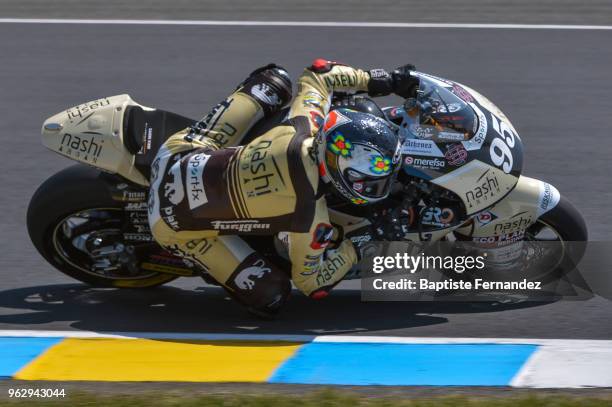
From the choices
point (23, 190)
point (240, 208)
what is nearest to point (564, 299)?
point (240, 208)

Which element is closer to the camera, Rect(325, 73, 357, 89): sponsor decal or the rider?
the rider

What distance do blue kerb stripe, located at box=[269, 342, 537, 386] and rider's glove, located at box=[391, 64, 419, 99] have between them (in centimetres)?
136

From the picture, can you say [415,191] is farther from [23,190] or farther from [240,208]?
[23,190]

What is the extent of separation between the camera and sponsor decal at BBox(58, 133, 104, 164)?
613 centimetres

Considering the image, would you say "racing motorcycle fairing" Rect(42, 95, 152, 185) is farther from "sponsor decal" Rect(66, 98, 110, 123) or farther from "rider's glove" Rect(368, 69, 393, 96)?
"rider's glove" Rect(368, 69, 393, 96)

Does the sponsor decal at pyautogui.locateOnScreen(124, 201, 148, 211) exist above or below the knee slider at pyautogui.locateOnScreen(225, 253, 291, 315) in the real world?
above

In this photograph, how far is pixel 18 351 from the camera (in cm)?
573

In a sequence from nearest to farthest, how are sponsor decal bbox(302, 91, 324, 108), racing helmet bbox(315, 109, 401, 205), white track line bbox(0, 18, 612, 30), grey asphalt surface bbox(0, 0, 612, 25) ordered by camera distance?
1. racing helmet bbox(315, 109, 401, 205)
2. sponsor decal bbox(302, 91, 324, 108)
3. white track line bbox(0, 18, 612, 30)
4. grey asphalt surface bbox(0, 0, 612, 25)

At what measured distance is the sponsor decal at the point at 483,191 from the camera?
5.90 m

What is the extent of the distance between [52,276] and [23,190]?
124 cm

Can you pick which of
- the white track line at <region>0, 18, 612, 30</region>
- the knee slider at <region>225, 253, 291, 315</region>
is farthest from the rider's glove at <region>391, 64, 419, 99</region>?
the white track line at <region>0, 18, 612, 30</region>

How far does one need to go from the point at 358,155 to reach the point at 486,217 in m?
1.02

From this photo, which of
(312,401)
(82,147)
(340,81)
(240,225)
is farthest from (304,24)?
(312,401)

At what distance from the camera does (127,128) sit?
20.4ft
